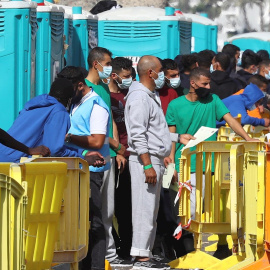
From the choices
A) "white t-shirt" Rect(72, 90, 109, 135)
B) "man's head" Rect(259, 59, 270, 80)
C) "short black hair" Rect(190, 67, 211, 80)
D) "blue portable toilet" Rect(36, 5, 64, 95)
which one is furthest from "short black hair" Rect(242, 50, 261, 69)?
"white t-shirt" Rect(72, 90, 109, 135)

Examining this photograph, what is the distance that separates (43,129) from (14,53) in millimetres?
Answer: 2303

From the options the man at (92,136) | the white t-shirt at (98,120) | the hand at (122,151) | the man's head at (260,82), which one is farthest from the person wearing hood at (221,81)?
the white t-shirt at (98,120)

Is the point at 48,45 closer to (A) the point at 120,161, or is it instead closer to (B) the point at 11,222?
(A) the point at 120,161

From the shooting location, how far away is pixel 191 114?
9.96 m

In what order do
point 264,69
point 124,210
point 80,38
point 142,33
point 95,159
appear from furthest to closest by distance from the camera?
point 264,69
point 142,33
point 80,38
point 124,210
point 95,159

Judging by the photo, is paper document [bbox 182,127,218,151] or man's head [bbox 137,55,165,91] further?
man's head [bbox 137,55,165,91]

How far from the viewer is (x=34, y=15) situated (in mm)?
10156

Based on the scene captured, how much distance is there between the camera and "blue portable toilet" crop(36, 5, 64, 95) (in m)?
10.7

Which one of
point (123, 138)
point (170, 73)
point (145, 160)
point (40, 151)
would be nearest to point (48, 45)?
point (170, 73)

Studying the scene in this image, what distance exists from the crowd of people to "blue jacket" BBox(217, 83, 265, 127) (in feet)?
3.77

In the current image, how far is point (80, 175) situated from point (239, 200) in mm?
1365

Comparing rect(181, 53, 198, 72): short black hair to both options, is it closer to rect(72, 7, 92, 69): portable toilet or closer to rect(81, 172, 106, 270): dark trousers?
rect(72, 7, 92, 69): portable toilet

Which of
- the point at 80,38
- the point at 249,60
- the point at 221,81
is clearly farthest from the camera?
the point at 249,60

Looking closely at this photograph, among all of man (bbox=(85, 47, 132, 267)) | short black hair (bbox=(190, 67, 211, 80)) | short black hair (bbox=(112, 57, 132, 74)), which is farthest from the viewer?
short black hair (bbox=(112, 57, 132, 74))
